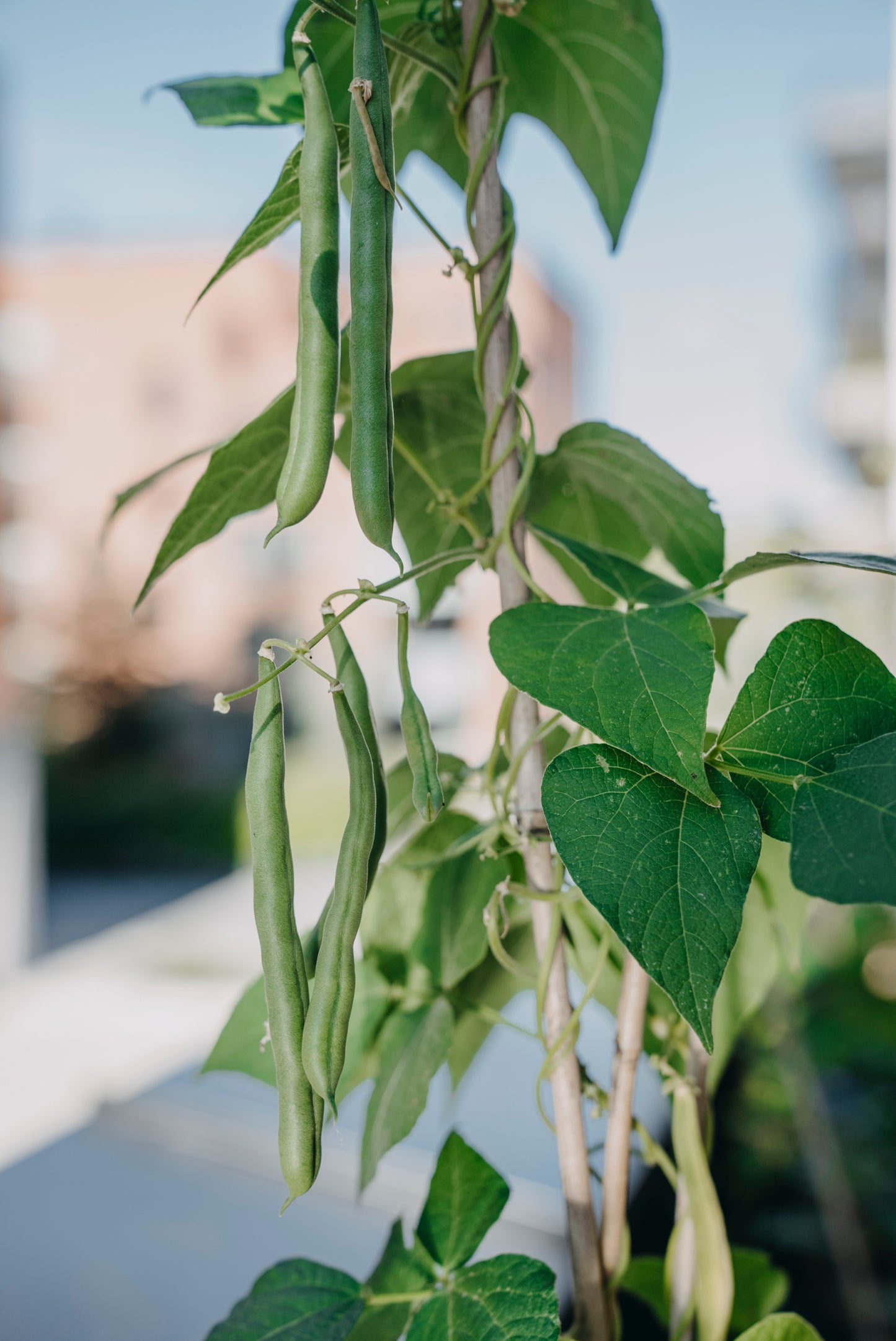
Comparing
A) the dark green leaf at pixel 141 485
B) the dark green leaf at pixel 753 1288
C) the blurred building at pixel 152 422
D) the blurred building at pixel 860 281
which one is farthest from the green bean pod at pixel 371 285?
the blurred building at pixel 152 422

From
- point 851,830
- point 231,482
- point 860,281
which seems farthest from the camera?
point 860,281

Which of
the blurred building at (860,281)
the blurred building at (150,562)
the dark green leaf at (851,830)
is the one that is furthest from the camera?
the blurred building at (150,562)

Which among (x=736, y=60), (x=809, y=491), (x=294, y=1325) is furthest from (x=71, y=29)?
(x=294, y=1325)

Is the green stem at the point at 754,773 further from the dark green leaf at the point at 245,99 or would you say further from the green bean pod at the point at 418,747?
the dark green leaf at the point at 245,99

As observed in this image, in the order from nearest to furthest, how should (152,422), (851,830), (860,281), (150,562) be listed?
(851,830)
(860,281)
(150,562)
(152,422)

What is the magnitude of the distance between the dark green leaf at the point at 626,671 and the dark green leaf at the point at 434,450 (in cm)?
10

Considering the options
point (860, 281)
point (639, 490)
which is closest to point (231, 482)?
Result: point (639, 490)

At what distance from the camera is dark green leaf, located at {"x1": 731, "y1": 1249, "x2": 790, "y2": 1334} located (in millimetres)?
371

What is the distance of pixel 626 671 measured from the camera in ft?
0.71

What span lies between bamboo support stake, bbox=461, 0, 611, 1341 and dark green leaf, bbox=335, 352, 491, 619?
0.13 ft

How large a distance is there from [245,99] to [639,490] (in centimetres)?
17

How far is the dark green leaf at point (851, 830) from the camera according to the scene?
0.19 metres

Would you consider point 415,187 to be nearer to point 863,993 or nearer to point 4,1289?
point 4,1289

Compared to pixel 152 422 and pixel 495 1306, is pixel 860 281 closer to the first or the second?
pixel 495 1306
